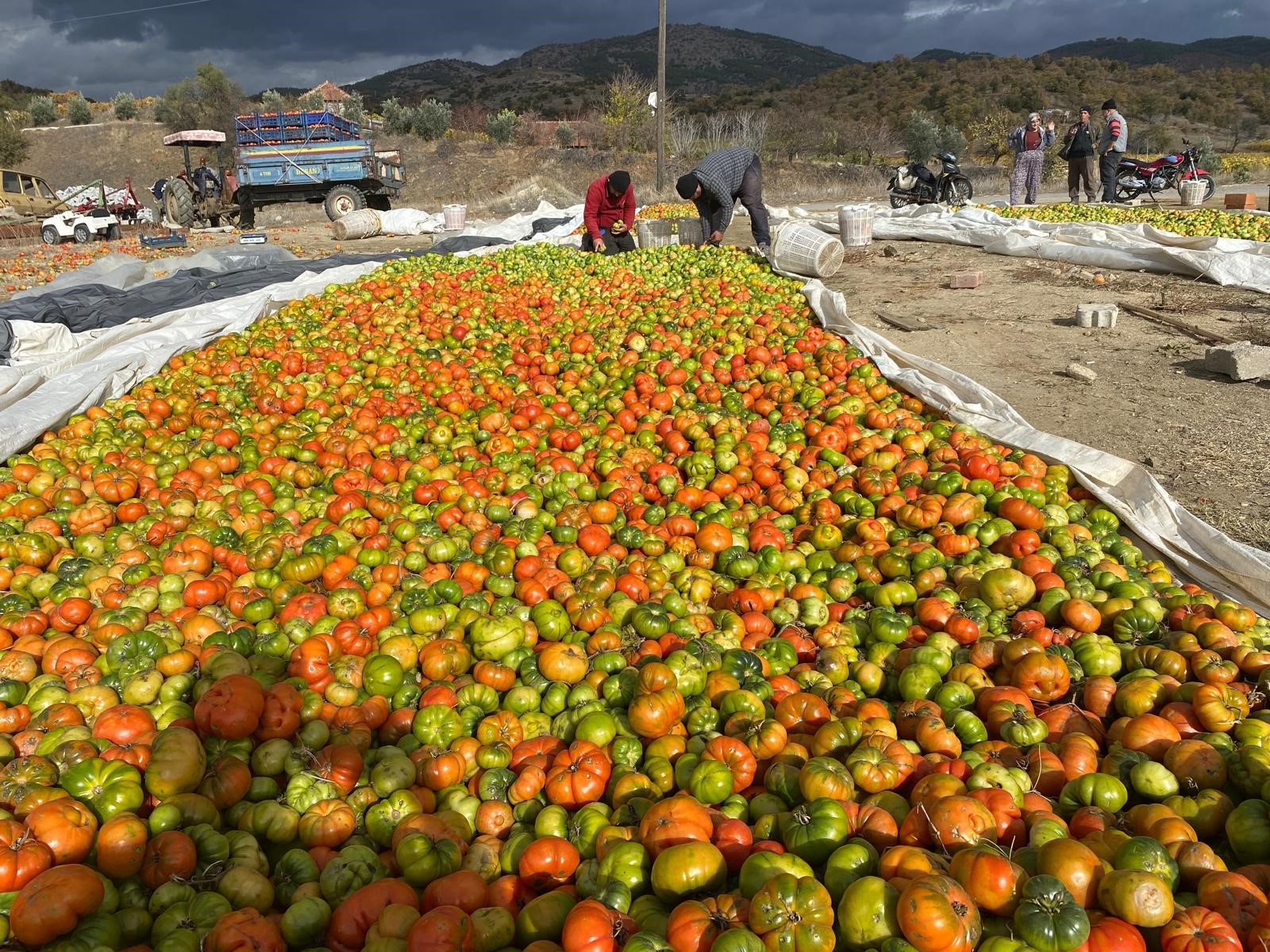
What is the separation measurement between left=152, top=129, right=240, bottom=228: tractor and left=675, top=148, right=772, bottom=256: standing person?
77.3 feet

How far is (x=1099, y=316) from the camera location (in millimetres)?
10695

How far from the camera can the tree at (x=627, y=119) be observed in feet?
160

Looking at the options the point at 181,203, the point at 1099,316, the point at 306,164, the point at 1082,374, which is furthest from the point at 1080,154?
the point at 181,203

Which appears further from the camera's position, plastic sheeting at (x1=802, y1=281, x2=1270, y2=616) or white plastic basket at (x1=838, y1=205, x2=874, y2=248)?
white plastic basket at (x1=838, y1=205, x2=874, y2=248)

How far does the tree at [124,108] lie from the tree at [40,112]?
4345mm

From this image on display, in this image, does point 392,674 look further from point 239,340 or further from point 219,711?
point 239,340

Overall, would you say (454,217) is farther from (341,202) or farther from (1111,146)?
(1111,146)

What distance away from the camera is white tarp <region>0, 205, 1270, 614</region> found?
17.4 feet

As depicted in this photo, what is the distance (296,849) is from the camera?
3.45 m

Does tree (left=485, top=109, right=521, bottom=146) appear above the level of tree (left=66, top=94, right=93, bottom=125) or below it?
below

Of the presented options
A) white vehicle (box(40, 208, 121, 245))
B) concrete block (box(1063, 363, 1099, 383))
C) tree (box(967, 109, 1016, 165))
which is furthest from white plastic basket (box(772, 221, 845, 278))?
tree (box(967, 109, 1016, 165))

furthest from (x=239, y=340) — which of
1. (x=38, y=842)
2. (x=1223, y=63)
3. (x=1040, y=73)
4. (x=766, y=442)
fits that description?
(x=1223, y=63)

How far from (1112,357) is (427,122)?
51.9m

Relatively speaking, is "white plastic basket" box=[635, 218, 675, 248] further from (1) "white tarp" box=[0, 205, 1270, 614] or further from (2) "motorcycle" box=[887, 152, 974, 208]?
(2) "motorcycle" box=[887, 152, 974, 208]
